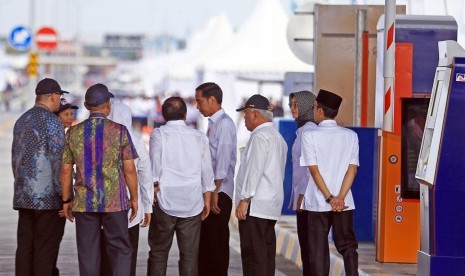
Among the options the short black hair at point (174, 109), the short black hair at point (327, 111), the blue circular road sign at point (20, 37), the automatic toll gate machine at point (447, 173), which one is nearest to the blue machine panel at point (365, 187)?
the short black hair at point (174, 109)

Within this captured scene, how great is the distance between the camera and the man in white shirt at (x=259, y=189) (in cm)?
1138

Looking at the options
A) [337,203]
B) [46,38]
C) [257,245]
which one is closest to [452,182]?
[337,203]

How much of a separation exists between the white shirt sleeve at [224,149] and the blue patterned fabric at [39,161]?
56.8 inches

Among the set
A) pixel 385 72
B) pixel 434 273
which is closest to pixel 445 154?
pixel 434 273

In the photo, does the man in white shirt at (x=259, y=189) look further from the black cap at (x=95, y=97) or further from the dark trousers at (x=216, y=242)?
the black cap at (x=95, y=97)

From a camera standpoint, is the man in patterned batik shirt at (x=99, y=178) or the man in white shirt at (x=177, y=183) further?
the man in white shirt at (x=177, y=183)

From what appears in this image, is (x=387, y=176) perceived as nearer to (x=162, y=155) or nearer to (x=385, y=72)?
(x=385, y=72)

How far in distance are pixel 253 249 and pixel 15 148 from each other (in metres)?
2.07

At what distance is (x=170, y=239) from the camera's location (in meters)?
11.6

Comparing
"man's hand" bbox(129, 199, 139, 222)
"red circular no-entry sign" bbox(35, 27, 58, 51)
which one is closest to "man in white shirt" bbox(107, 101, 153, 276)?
"man's hand" bbox(129, 199, 139, 222)

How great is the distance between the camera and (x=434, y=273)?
10.2 meters

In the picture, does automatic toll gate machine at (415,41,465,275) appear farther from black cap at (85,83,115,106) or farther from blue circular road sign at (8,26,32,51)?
blue circular road sign at (8,26,32,51)

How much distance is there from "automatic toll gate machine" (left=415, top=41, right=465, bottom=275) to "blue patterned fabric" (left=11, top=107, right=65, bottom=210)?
2.93m

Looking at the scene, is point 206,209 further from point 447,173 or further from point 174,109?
point 447,173
